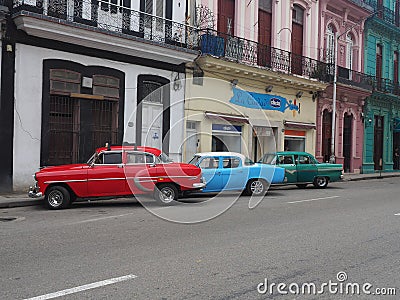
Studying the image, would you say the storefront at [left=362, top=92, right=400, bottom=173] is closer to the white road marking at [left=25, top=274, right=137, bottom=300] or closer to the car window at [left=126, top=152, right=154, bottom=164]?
the car window at [left=126, top=152, right=154, bottom=164]

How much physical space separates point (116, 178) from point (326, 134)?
18.2 meters

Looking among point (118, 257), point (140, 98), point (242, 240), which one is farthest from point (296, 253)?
point (140, 98)

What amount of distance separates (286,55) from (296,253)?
18.5 meters

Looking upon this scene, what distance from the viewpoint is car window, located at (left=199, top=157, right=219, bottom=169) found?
1453 centimetres

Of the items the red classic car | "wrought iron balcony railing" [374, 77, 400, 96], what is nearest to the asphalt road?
the red classic car

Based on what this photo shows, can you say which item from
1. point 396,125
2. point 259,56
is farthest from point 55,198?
point 396,125

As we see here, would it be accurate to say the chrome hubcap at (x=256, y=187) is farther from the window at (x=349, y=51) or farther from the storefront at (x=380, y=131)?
the storefront at (x=380, y=131)

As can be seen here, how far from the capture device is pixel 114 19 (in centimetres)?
1708

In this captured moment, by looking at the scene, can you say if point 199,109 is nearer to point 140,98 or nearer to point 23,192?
point 140,98

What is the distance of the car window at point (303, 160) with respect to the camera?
61.1ft

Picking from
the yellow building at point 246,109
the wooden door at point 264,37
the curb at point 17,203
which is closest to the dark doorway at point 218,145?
the yellow building at point 246,109

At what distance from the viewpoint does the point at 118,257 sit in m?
6.87

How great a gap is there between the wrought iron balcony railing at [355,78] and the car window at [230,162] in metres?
14.5

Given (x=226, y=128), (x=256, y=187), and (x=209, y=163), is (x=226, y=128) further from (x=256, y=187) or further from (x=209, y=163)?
(x=209, y=163)
